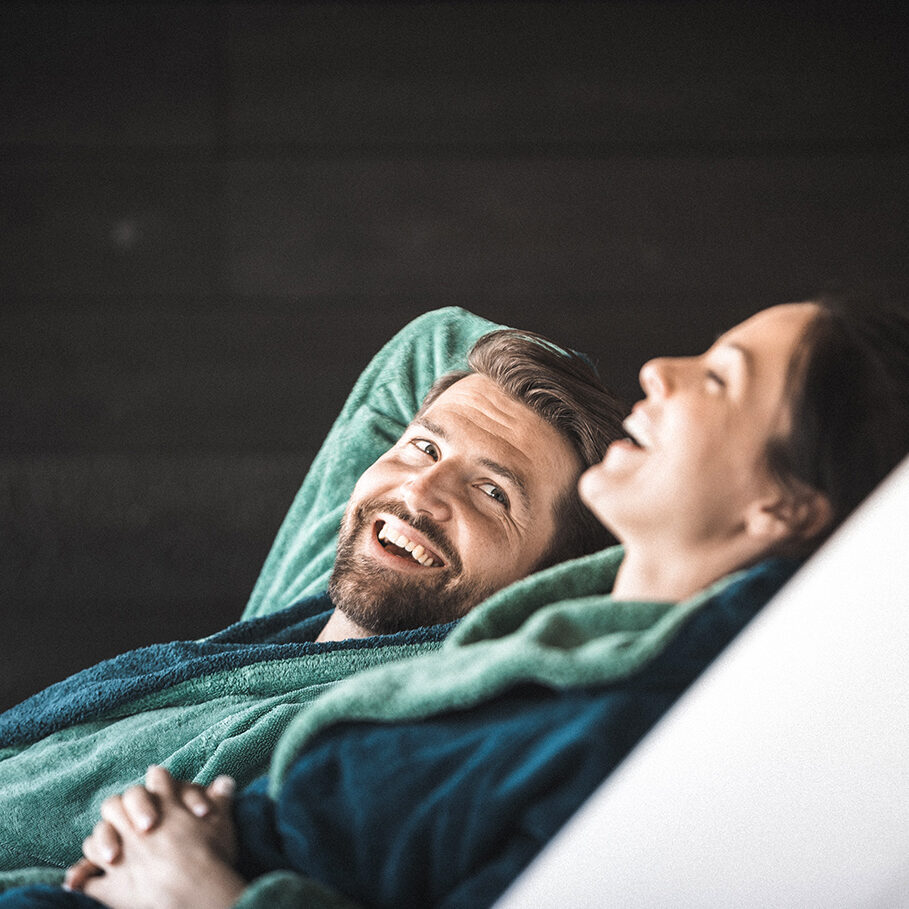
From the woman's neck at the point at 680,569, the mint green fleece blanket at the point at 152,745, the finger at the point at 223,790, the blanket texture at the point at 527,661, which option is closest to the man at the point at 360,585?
the mint green fleece blanket at the point at 152,745

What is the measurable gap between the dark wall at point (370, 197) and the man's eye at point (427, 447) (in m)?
0.41

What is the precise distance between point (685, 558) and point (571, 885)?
0.18 meters

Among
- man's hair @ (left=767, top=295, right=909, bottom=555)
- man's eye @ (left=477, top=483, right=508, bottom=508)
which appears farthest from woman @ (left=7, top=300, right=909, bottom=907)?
man's eye @ (left=477, top=483, right=508, bottom=508)

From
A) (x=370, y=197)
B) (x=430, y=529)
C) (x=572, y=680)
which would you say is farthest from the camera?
(x=370, y=197)

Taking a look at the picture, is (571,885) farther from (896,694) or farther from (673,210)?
(673,210)

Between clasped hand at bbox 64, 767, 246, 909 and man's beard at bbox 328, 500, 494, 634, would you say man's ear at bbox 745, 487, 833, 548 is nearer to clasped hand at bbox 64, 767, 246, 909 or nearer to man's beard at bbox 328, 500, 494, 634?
clasped hand at bbox 64, 767, 246, 909

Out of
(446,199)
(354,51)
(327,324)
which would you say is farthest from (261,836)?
(354,51)

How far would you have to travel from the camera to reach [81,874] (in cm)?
58

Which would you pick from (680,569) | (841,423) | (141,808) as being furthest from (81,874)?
(841,423)

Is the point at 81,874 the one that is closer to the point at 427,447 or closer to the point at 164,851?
the point at 164,851

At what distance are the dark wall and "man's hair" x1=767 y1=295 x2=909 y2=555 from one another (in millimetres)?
922

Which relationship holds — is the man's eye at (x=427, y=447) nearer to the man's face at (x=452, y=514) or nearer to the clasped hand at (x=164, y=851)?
the man's face at (x=452, y=514)

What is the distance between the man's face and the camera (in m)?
0.96

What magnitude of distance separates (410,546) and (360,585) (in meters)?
0.06
